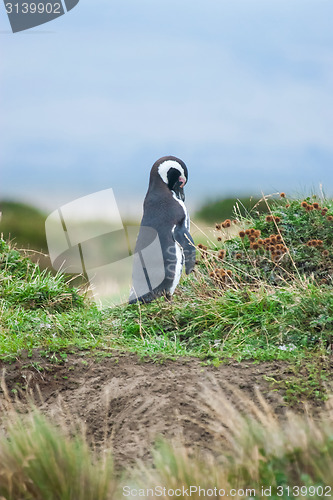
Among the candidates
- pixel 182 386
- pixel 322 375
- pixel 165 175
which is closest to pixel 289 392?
pixel 322 375

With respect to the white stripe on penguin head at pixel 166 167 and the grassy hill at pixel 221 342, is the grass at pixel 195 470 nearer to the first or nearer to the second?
the grassy hill at pixel 221 342

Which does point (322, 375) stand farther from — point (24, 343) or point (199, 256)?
point (199, 256)

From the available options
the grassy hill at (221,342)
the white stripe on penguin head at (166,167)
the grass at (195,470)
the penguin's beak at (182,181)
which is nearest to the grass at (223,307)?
the grassy hill at (221,342)

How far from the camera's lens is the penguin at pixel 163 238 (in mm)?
7227

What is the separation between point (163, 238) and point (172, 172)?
2.93 feet

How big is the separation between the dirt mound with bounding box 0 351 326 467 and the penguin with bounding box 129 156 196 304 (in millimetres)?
2073

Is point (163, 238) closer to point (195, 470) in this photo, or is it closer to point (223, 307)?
point (223, 307)

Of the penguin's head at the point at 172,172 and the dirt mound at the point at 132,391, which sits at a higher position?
the penguin's head at the point at 172,172

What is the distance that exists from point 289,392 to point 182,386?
0.75 metres

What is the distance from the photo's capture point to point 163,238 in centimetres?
729

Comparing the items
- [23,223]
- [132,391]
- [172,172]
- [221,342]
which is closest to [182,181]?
[172,172]

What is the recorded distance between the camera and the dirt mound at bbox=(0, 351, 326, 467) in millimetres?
3803

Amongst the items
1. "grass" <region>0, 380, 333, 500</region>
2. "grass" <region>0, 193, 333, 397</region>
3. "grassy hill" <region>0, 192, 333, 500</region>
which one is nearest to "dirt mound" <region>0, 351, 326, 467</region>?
"grassy hill" <region>0, 192, 333, 500</region>

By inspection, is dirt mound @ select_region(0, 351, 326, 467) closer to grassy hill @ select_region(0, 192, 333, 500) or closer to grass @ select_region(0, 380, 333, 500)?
grassy hill @ select_region(0, 192, 333, 500)
